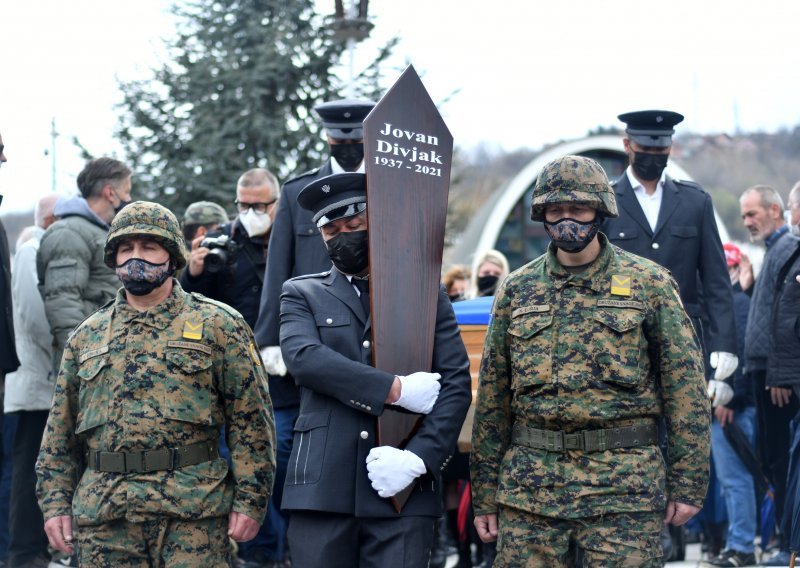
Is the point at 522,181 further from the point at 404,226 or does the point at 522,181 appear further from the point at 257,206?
the point at 404,226

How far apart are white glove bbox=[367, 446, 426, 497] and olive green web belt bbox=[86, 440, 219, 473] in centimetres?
83

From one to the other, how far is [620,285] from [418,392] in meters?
0.94

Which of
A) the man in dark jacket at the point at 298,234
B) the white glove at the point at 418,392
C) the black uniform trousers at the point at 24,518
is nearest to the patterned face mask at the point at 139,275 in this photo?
the white glove at the point at 418,392

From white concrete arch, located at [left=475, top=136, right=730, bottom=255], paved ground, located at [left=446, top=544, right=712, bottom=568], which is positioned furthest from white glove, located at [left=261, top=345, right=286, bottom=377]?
white concrete arch, located at [left=475, top=136, right=730, bottom=255]

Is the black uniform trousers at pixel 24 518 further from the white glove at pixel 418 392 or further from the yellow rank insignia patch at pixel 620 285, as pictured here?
the yellow rank insignia patch at pixel 620 285

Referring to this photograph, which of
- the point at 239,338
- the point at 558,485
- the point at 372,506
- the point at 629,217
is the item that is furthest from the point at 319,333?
the point at 629,217

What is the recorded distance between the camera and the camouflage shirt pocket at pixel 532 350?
14.7ft

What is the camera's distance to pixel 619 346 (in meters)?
4.44

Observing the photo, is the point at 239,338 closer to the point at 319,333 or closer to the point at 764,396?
the point at 319,333

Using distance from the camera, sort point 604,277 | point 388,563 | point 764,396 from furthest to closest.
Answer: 1. point 764,396
2. point 604,277
3. point 388,563

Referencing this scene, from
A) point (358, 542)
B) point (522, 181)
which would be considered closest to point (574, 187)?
point (358, 542)

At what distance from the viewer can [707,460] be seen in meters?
4.43

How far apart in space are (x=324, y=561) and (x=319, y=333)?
2.98 ft

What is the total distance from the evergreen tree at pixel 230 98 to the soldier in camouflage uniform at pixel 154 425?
1060 cm
